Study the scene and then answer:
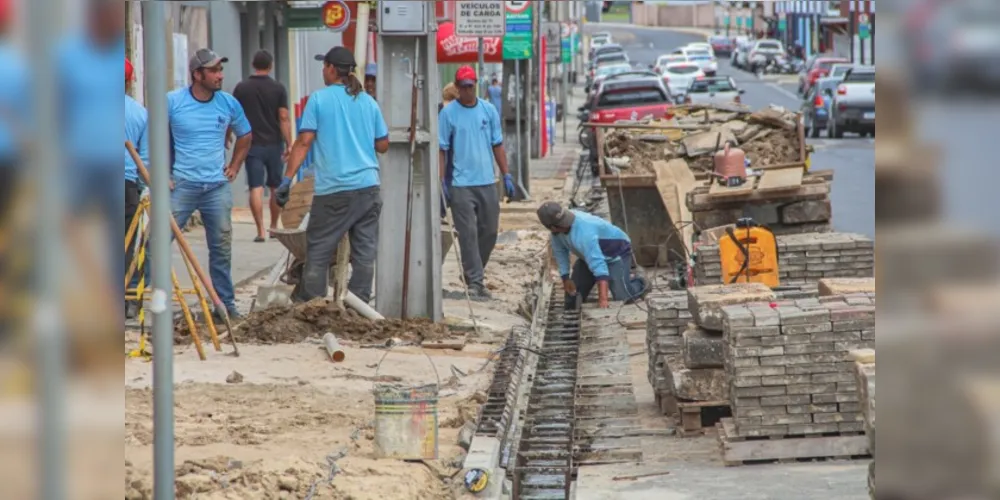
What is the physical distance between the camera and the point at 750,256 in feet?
41.3

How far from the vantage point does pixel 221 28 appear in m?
24.3

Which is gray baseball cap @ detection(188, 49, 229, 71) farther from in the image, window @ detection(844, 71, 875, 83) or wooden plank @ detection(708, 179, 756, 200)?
window @ detection(844, 71, 875, 83)

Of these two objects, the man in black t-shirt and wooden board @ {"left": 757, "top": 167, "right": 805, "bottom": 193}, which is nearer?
wooden board @ {"left": 757, "top": 167, "right": 805, "bottom": 193}

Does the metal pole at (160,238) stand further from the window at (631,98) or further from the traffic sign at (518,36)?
the window at (631,98)

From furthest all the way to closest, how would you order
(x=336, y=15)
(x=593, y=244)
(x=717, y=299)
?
(x=336, y=15) < (x=593, y=244) < (x=717, y=299)

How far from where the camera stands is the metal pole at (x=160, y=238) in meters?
4.43

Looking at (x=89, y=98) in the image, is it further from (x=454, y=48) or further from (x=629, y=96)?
(x=629, y=96)

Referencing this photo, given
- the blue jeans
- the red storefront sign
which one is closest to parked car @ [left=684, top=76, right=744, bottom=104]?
the red storefront sign

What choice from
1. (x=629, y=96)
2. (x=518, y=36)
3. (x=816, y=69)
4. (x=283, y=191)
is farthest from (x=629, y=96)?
(x=283, y=191)

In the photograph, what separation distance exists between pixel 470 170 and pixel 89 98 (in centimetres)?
1146

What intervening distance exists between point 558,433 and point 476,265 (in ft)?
14.7

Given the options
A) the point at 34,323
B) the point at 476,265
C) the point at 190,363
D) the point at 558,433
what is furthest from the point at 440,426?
the point at 34,323

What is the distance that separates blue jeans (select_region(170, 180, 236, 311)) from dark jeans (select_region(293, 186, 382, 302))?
62 cm

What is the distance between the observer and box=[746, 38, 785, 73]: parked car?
87375 millimetres
